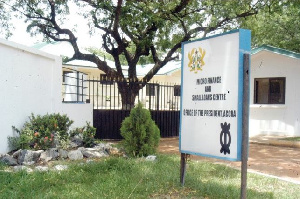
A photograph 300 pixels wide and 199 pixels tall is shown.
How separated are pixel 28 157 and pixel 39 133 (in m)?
0.77

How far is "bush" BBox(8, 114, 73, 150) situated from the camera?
7.16 m

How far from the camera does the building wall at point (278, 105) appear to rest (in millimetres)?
13008

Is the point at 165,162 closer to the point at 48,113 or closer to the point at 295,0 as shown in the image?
the point at 48,113

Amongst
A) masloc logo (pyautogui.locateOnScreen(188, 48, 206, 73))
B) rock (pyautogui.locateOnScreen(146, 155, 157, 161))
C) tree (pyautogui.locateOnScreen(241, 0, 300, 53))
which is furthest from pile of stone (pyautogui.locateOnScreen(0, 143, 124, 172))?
tree (pyautogui.locateOnScreen(241, 0, 300, 53))

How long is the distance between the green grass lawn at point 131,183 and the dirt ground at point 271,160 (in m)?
0.94

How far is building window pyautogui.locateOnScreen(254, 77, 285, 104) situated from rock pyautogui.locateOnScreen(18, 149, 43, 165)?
32.6 ft

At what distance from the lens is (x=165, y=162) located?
7.05 metres

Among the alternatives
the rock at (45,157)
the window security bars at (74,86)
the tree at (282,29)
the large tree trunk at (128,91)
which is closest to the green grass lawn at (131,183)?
the rock at (45,157)

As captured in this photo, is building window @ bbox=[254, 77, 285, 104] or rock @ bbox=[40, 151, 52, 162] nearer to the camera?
Answer: rock @ bbox=[40, 151, 52, 162]

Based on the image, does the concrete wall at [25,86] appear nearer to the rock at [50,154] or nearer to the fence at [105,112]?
the rock at [50,154]

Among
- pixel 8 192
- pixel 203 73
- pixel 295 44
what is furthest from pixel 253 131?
pixel 8 192

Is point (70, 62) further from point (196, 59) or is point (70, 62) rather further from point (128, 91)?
point (196, 59)

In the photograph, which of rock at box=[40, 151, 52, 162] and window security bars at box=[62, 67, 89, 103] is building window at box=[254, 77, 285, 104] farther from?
rock at box=[40, 151, 52, 162]

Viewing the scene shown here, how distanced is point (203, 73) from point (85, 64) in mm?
16585
